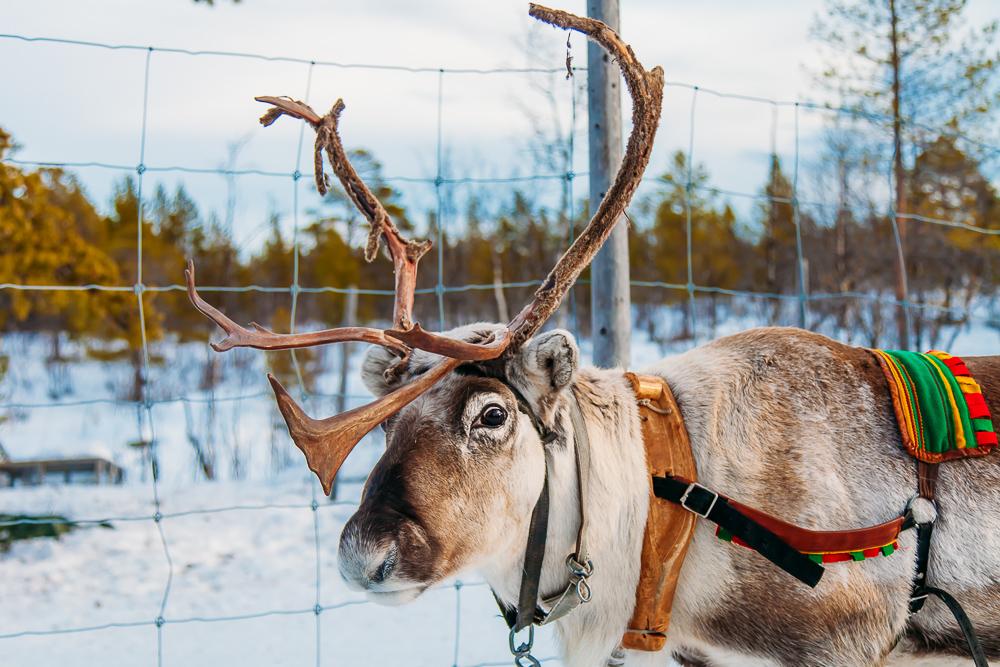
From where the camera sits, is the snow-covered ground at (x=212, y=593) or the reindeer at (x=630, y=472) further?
the snow-covered ground at (x=212, y=593)

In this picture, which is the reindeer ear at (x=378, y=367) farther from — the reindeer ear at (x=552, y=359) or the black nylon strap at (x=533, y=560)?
the black nylon strap at (x=533, y=560)

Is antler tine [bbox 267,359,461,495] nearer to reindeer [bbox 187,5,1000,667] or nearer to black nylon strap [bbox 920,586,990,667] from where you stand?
reindeer [bbox 187,5,1000,667]

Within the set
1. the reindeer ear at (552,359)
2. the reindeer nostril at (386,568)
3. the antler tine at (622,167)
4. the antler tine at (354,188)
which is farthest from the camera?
the antler tine at (354,188)

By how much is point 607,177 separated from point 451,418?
144 centimetres

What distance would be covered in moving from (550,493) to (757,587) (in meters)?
0.55

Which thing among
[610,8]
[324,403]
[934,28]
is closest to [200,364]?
[324,403]

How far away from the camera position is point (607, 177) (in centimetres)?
311

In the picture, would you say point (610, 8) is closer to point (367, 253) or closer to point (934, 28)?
point (367, 253)

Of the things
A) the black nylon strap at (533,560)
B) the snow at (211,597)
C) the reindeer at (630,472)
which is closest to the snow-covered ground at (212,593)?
the snow at (211,597)

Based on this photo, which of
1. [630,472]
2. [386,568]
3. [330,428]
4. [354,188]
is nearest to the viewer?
[386,568]

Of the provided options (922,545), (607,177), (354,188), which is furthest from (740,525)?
(607,177)

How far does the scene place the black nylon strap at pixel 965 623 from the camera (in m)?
2.04

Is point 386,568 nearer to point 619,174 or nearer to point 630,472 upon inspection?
point 630,472

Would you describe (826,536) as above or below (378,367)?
below
